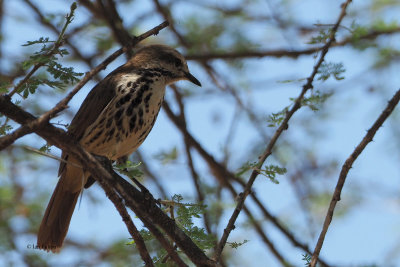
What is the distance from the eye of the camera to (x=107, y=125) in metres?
4.35

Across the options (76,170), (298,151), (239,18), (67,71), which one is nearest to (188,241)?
(67,71)

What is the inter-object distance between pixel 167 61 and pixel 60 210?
5.46ft

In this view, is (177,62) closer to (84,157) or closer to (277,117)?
(277,117)

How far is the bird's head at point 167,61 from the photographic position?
16.9 feet

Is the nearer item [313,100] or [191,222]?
[191,222]

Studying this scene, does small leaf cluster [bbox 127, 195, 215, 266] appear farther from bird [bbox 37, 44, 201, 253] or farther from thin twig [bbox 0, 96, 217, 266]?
bird [bbox 37, 44, 201, 253]

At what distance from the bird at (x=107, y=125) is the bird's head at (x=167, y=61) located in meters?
0.24

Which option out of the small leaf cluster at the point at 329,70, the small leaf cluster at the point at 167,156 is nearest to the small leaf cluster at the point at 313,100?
the small leaf cluster at the point at 329,70

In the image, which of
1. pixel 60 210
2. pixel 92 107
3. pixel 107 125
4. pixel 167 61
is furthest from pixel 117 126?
pixel 167 61

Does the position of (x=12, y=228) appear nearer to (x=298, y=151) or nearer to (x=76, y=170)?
(x=76, y=170)

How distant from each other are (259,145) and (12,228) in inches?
118

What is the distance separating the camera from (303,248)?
4395mm

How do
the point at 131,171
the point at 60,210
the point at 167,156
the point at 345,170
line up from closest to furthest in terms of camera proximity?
the point at 131,171 < the point at 345,170 < the point at 60,210 < the point at 167,156

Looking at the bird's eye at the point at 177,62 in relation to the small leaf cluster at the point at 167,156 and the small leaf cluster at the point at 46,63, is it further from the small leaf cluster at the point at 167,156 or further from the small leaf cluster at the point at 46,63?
the small leaf cluster at the point at 46,63
